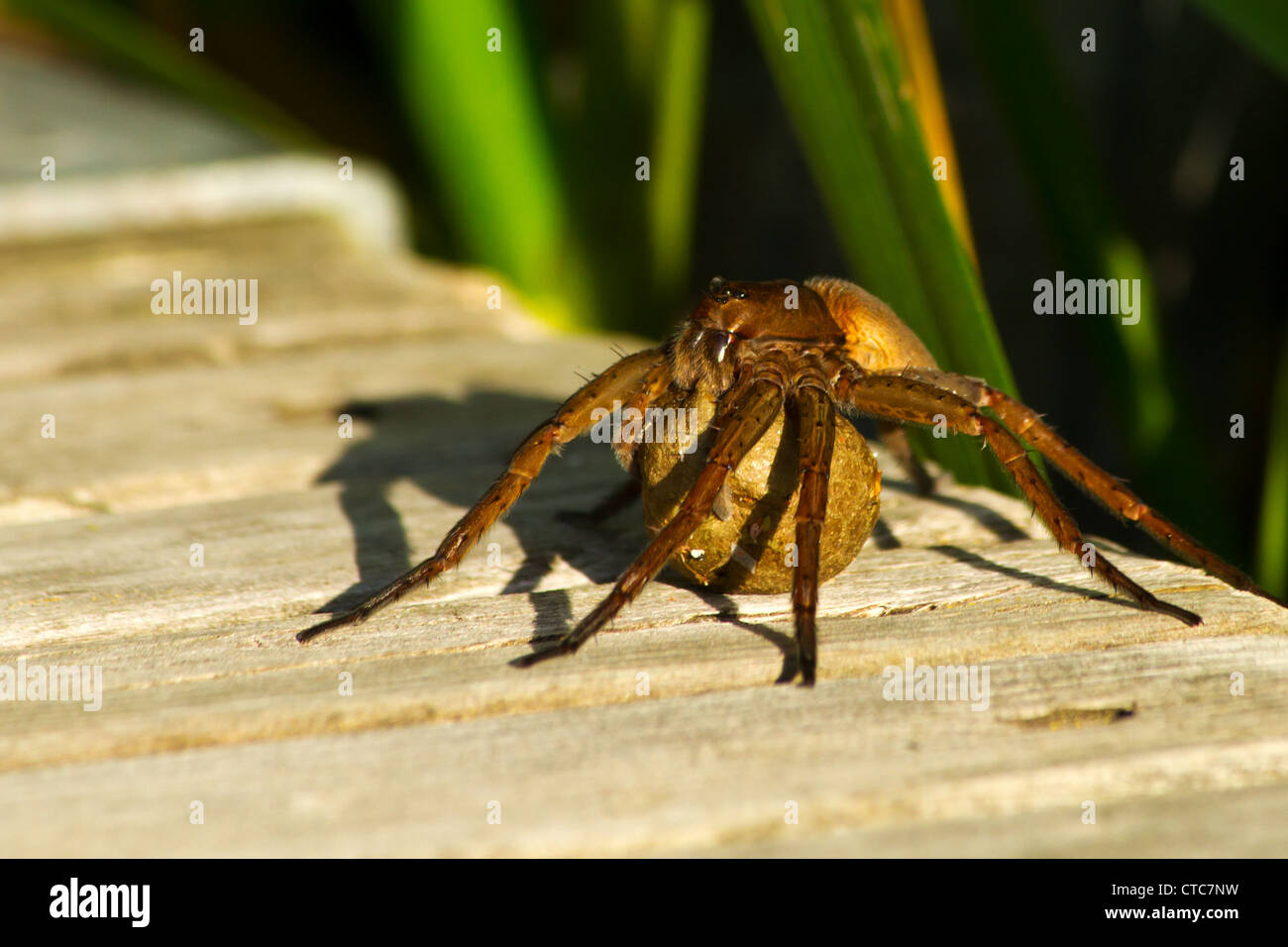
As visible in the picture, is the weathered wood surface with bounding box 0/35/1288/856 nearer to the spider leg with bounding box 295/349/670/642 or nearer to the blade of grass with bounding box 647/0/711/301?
the spider leg with bounding box 295/349/670/642

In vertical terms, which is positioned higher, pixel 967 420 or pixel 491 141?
pixel 491 141

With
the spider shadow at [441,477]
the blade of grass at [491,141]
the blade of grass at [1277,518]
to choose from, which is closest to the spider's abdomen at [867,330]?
the spider shadow at [441,477]

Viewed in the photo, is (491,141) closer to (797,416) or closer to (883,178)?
(883,178)

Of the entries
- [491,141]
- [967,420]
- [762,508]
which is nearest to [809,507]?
[762,508]

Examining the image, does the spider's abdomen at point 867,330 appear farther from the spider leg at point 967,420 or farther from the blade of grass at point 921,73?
the blade of grass at point 921,73

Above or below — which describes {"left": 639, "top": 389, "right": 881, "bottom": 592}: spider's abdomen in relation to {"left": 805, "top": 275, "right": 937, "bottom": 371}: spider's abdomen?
below

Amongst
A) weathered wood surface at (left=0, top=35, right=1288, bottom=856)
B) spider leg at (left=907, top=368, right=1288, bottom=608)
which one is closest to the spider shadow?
weathered wood surface at (left=0, top=35, right=1288, bottom=856)
